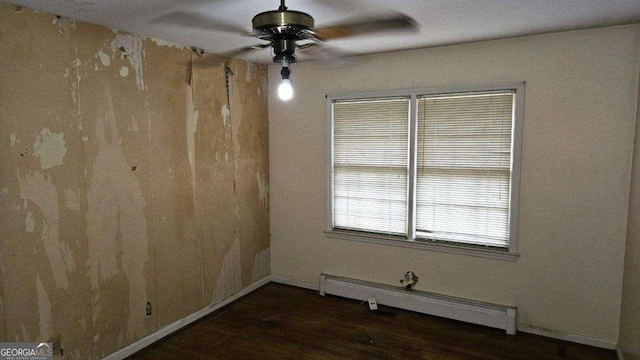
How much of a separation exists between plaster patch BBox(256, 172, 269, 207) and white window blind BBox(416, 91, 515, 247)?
167cm

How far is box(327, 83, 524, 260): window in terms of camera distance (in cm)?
320

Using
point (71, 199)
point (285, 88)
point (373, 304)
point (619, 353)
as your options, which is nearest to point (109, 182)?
point (71, 199)

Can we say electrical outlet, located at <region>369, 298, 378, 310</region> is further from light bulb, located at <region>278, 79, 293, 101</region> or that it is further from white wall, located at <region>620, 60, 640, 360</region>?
light bulb, located at <region>278, 79, 293, 101</region>

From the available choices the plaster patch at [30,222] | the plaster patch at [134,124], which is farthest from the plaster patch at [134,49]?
the plaster patch at [30,222]

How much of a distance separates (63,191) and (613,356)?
404 cm

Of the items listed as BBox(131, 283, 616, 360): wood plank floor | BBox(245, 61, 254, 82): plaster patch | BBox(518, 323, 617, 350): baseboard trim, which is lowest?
BBox(131, 283, 616, 360): wood plank floor

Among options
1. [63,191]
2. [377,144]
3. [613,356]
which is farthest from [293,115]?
[613,356]

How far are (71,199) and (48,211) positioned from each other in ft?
0.49

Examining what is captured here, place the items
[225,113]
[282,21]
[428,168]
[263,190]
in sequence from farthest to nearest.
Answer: [263,190]
[225,113]
[428,168]
[282,21]

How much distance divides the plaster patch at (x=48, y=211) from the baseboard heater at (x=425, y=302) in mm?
2321

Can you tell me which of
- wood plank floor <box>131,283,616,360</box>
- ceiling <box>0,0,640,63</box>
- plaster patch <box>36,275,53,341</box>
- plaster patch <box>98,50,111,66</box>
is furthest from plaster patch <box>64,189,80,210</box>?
wood plank floor <box>131,283,616,360</box>

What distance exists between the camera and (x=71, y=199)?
2527mm

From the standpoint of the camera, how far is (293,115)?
4.12m

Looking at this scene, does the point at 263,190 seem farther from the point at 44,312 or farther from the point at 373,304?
the point at 44,312
